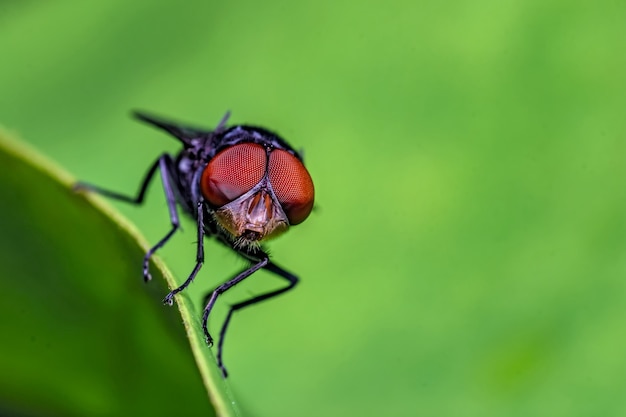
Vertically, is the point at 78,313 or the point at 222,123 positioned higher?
the point at 222,123

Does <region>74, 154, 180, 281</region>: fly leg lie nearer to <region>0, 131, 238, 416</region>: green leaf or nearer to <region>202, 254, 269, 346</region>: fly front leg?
<region>202, 254, 269, 346</region>: fly front leg

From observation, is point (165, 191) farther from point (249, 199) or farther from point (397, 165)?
point (397, 165)

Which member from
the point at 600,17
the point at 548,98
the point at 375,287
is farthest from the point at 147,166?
the point at 600,17

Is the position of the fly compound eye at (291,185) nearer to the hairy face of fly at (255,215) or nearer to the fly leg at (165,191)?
the hairy face of fly at (255,215)

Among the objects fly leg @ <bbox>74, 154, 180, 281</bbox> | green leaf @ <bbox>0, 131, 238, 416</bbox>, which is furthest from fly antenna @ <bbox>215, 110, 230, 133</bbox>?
green leaf @ <bbox>0, 131, 238, 416</bbox>

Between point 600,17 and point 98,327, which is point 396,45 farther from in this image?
point 98,327

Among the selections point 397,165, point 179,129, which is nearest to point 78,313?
point 179,129
